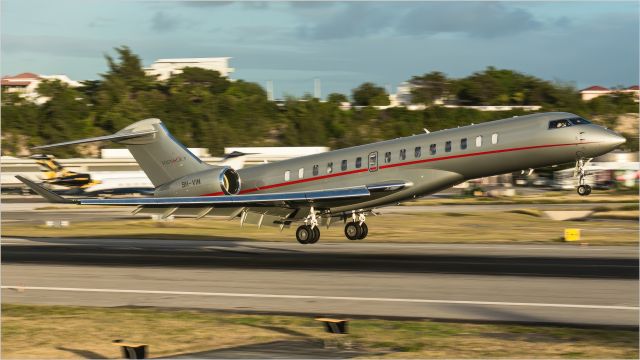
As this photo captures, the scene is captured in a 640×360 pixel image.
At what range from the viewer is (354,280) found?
846 inches

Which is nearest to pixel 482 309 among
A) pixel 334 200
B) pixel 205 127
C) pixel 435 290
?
pixel 435 290

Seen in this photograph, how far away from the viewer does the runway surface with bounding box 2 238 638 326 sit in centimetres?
1758

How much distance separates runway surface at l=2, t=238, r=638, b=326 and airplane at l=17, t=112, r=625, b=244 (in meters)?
1.64

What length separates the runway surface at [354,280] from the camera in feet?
57.7

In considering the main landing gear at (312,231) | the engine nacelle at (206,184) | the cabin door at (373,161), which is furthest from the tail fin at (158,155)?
the cabin door at (373,161)

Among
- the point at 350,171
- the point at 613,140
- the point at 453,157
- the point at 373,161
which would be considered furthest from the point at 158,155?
the point at 613,140

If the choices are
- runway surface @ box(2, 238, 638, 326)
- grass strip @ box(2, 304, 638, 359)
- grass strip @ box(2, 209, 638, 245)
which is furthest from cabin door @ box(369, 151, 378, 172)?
grass strip @ box(2, 304, 638, 359)

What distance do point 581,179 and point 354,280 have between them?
24.2 feet

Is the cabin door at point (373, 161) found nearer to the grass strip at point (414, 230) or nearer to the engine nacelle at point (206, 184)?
the engine nacelle at point (206, 184)

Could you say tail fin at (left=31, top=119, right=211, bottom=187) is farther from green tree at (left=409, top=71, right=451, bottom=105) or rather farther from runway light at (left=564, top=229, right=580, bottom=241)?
green tree at (left=409, top=71, right=451, bottom=105)

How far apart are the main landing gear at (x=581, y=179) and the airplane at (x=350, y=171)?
0.12 feet

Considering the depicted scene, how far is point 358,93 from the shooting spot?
130m

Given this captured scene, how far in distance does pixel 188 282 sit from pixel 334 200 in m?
6.85

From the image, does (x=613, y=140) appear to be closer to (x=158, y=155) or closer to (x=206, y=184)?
(x=206, y=184)
